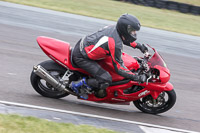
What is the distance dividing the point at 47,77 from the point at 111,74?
45.9 inches

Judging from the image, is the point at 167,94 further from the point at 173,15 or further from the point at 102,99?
the point at 173,15

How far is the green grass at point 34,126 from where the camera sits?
4.40 metres

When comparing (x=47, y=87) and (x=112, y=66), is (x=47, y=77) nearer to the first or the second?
(x=47, y=87)

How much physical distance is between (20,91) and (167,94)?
2849 millimetres

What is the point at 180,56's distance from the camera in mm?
12086

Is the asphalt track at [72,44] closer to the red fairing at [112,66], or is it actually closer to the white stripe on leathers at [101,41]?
the red fairing at [112,66]

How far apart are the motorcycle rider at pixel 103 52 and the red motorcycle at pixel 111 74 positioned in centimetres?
16

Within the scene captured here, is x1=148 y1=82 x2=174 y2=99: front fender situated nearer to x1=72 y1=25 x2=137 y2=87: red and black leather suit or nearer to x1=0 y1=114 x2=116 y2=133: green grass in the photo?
x1=72 y1=25 x2=137 y2=87: red and black leather suit

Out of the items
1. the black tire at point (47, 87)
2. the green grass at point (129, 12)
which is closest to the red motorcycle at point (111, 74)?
the black tire at point (47, 87)

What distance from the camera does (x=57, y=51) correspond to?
5.96 meters

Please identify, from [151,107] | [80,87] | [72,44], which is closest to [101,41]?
[80,87]

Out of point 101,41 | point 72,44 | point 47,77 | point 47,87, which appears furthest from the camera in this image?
point 72,44

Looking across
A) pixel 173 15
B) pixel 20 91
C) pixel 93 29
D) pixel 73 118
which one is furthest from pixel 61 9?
pixel 73 118

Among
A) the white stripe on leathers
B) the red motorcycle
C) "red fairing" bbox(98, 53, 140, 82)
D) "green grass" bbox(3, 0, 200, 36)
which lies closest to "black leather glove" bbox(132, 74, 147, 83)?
the red motorcycle
